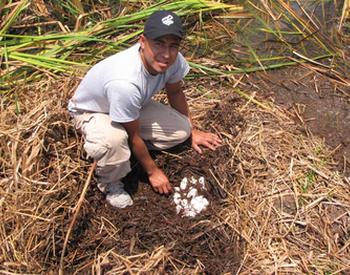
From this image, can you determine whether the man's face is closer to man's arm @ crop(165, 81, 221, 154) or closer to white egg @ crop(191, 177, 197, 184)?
man's arm @ crop(165, 81, 221, 154)

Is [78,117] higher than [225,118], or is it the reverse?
[78,117]

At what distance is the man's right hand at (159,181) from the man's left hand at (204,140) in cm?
25

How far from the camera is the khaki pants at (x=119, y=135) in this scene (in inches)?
81.7

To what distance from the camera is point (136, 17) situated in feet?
9.67

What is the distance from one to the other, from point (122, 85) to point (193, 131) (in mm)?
635

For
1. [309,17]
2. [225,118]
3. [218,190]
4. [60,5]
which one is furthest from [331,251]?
[60,5]

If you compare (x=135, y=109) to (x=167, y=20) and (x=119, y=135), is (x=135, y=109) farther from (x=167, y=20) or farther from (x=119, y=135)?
(x=167, y=20)

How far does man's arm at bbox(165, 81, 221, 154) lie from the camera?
2363 mm

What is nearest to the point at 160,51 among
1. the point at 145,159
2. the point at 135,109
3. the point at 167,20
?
the point at 167,20

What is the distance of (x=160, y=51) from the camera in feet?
6.32

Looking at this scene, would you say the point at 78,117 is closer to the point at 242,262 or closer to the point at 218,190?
the point at 218,190

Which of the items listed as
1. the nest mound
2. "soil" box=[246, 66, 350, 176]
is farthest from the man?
"soil" box=[246, 66, 350, 176]

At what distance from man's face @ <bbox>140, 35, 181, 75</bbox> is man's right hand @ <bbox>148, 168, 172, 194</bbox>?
A: 1.74 ft

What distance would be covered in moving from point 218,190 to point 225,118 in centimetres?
44
